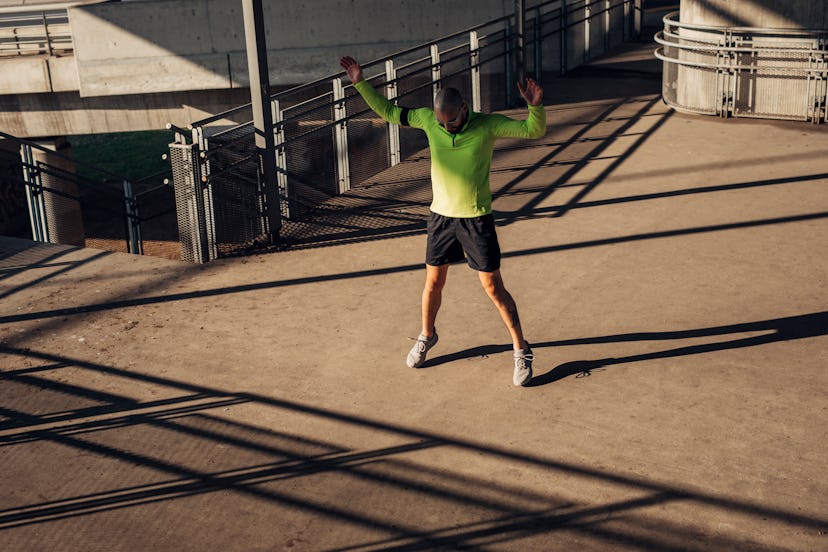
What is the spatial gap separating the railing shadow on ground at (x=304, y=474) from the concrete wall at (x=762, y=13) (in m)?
10.2

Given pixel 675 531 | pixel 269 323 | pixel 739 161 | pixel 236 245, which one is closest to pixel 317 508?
pixel 675 531

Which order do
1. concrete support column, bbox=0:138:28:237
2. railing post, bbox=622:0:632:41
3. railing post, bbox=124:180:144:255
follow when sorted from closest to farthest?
railing post, bbox=124:180:144:255 < railing post, bbox=622:0:632:41 < concrete support column, bbox=0:138:28:237

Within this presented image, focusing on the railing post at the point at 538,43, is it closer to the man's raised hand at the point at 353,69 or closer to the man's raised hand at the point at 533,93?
the man's raised hand at the point at 353,69

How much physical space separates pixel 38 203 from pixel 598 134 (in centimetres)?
777

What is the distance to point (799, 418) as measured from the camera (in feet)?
22.1

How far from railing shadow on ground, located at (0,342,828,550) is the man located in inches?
44.9

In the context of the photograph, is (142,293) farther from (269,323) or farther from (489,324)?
(489,324)

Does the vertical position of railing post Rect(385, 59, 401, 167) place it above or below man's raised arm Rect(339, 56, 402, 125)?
below

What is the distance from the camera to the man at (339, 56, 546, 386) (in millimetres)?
7023

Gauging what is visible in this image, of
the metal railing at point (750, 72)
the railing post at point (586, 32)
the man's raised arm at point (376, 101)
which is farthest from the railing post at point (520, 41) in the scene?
the man's raised arm at point (376, 101)

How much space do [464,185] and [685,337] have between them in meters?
2.17

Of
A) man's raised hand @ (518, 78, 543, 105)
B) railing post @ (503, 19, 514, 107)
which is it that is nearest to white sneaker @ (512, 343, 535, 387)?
man's raised hand @ (518, 78, 543, 105)

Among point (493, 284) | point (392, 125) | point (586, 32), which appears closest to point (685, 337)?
point (493, 284)

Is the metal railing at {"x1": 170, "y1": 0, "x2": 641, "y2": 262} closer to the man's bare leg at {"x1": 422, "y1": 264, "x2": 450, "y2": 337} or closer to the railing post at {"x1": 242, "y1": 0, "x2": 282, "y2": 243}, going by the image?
the railing post at {"x1": 242, "y1": 0, "x2": 282, "y2": 243}
